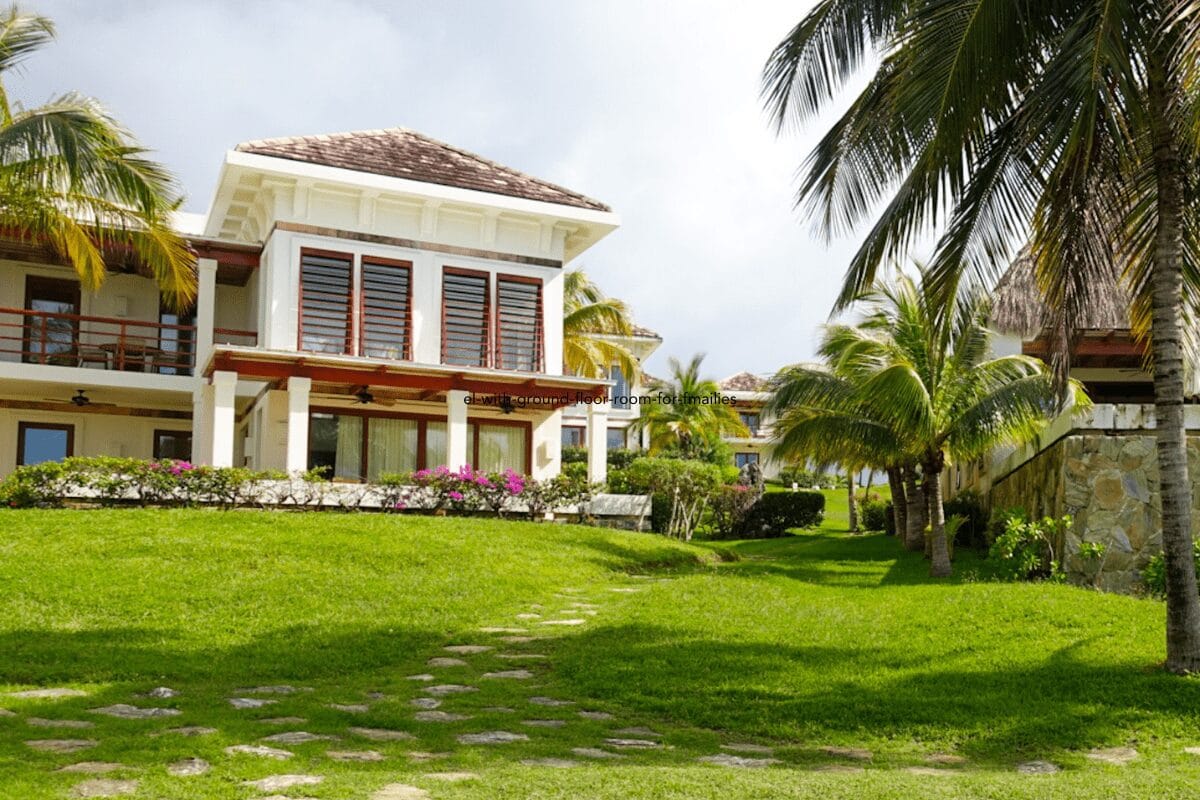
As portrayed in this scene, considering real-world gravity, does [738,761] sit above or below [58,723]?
below

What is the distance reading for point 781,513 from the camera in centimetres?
3344

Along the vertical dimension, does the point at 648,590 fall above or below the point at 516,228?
below

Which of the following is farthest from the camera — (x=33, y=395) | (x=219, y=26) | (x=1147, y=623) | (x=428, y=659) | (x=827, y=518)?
(x=827, y=518)

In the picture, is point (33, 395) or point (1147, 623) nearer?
point (1147, 623)

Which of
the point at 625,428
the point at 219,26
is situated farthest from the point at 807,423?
the point at 625,428

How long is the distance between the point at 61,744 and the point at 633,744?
333cm

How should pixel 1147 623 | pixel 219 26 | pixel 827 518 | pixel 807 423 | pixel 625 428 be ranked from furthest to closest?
pixel 625 428
pixel 827 518
pixel 807 423
pixel 219 26
pixel 1147 623

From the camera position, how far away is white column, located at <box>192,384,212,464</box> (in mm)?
22203

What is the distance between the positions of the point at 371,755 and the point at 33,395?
2051 cm

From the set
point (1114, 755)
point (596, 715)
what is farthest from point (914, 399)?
point (596, 715)

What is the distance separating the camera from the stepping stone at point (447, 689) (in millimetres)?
8586

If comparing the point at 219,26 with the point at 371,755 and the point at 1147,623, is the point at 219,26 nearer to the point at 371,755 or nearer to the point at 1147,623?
the point at 371,755

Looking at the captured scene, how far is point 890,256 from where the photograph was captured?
412 inches

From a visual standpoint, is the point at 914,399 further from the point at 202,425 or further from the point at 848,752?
the point at 202,425
